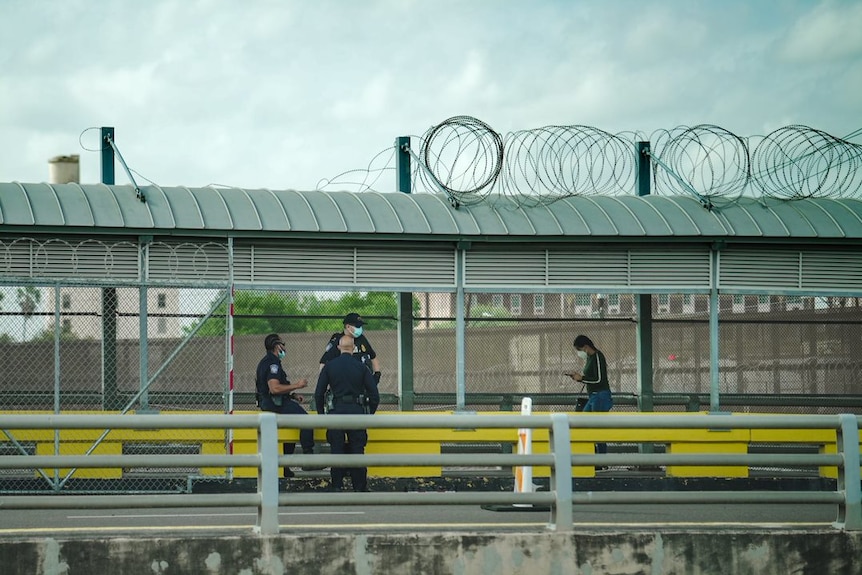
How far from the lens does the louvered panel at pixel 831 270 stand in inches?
677

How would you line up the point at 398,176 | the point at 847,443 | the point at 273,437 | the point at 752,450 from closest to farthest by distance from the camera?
the point at 273,437 < the point at 847,443 < the point at 398,176 < the point at 752,450

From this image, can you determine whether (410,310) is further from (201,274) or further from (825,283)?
(825,283)

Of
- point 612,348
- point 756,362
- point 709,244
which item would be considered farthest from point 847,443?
point 612,348

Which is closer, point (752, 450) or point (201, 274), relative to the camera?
point (201, 274)

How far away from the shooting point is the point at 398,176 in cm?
1845

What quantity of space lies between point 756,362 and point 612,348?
16.3 ft

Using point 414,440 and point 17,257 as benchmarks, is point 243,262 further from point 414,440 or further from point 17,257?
point 414,440

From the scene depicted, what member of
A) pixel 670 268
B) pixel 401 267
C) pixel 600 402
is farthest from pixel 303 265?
pixel 670 268

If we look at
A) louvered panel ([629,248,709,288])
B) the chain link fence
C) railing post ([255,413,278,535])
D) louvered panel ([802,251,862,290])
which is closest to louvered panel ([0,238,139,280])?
the chain link fence

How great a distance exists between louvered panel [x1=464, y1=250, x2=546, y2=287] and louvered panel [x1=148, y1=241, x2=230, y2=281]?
329 cm

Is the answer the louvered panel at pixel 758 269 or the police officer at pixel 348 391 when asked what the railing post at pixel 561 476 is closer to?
the police officer at pixel 348 391

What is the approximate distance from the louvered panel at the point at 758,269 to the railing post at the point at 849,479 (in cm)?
943

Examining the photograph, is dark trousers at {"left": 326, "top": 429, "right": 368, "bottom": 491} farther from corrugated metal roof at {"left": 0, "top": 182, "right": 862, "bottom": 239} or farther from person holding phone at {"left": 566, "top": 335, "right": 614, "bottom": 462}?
person holding phone at {"left": 566, "top": 335, "right": 614, "bottom": 462}

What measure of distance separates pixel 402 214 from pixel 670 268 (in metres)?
3.81
